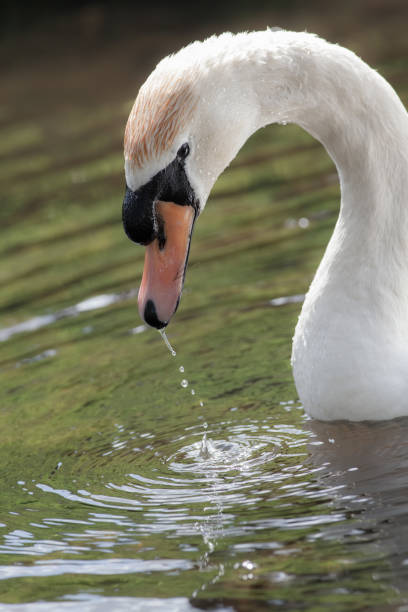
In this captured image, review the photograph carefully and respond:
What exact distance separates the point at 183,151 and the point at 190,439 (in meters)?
1.54

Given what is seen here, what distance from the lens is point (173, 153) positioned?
457cm

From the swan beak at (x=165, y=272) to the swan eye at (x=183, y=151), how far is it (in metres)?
0.23

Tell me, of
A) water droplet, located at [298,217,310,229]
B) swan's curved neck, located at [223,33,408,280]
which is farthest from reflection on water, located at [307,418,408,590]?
water droplet, located at [298,217,310,229]

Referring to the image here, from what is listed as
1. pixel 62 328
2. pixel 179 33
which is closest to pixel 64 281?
pixel 62 328

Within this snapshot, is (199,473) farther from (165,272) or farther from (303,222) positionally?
(303,222)

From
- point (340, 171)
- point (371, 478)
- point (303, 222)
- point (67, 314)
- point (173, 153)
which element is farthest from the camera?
point (303, 222)

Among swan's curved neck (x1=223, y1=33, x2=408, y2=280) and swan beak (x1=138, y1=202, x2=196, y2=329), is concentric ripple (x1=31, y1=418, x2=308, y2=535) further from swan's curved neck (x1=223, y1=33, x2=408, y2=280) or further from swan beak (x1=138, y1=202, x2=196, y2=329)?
swan's curved neck (x1=223, y1=33, x2=408, y2=280)

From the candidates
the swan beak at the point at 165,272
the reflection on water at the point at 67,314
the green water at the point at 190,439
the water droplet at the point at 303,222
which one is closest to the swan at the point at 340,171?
the swan beak at the point at 165,272

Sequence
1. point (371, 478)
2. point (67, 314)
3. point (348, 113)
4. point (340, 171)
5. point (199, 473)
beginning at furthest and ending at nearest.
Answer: point (67, 314), point (340, 171), point (199, 473), point (348, 113), point (371, 478)

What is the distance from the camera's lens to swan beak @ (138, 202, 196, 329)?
478 cm

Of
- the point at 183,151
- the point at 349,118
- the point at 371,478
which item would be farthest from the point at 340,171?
the point at 371,478

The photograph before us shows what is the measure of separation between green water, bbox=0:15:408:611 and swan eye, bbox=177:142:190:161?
1.37 meters

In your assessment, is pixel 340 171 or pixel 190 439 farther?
pixel 190 439

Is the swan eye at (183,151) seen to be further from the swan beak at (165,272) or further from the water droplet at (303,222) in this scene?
the water droplet at (303,222)
